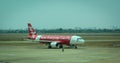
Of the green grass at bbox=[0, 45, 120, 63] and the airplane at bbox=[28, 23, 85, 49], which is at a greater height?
the airplane at bbox=[28, 23, 85, 49]

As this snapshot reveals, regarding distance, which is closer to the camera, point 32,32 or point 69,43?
point 69,43

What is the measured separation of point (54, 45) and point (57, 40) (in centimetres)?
284

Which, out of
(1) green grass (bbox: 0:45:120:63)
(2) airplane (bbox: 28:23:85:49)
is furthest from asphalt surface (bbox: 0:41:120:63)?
(2) airplane (bbox: 28:23:85:49)

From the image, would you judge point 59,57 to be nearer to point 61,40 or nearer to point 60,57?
point 60,57

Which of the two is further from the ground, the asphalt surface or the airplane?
the airplane

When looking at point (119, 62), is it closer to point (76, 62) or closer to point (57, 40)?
point (76, 62)


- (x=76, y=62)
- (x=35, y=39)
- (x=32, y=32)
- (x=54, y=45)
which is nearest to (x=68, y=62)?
(x=76, y=62)

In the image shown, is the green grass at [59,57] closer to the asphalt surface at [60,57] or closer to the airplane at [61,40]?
the asphalt surface at [60,57]

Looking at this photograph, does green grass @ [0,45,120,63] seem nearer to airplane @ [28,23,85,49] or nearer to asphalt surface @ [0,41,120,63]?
asphalt surface @ [0,41,120,63]

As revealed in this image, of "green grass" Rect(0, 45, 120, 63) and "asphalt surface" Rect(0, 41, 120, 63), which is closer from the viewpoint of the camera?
"green grass" Rect(0, 45, 120, 63)

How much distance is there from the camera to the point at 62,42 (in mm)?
79875

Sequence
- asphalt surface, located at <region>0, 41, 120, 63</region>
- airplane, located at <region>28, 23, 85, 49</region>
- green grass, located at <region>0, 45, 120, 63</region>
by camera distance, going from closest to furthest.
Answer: green grass, located at <region>0, 45, 120, 63</region>, asphalt surface, located at <region>0, 41, 120, 63</region>, airplane, located at <region>28, 23, 85, 49</region>

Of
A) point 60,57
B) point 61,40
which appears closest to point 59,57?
point 60,57

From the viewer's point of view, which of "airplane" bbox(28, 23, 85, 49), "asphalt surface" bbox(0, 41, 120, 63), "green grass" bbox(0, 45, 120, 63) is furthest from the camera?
"airplane" bbox(28, 23, 85, 49)
